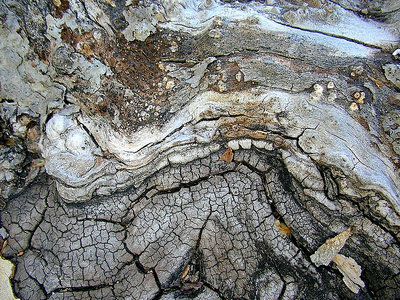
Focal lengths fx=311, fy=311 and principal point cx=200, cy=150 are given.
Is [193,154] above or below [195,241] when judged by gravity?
above

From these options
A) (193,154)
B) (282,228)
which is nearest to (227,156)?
(193,154)

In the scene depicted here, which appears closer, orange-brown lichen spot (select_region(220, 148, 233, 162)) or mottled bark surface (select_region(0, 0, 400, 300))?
mottled bark surface (select_region(0, 0, 400, 300))

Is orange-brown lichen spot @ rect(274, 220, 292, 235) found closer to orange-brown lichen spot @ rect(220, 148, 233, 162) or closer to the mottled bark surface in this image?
the mottled bark surface

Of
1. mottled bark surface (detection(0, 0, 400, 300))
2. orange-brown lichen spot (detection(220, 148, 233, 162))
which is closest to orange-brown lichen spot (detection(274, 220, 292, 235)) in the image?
mottled bark surface (detection(0, 0, 400, 300))

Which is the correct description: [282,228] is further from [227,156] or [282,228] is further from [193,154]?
[193,154]

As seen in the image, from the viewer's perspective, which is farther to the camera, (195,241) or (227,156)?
(227,156)

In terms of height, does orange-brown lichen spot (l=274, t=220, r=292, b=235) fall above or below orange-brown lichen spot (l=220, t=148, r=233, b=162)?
below

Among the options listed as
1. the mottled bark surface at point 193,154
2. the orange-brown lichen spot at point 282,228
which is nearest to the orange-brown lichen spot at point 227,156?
the mottled bark surface at point 193,154
